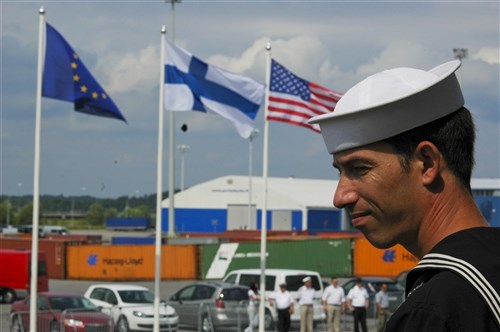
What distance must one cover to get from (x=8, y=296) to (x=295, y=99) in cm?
2199

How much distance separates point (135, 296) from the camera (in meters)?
30.5

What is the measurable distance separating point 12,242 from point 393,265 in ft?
68.8

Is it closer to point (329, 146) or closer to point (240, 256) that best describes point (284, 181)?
point (240, 256)

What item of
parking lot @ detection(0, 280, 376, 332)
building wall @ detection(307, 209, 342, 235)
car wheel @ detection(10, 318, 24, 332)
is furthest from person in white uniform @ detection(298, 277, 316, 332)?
building wall @ detection(307, 209, 342, 235)

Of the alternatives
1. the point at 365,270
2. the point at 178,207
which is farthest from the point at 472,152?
the point at 178,207

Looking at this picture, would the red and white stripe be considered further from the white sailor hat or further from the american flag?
the white sailor hat

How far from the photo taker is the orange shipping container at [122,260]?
55062 mm

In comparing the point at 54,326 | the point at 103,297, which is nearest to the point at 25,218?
the point at 103,297

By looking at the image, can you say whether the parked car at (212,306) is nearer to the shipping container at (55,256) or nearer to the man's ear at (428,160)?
the man's ear at (428,160)

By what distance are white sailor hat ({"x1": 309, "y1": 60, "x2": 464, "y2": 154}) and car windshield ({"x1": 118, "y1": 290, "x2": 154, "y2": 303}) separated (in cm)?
2836

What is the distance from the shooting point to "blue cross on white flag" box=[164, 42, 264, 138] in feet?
70.1

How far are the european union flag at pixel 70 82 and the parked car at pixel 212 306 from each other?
9.39 metres

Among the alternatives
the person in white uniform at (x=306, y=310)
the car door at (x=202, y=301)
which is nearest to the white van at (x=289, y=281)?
the car door at (x=202, y=301)

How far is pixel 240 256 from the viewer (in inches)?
2079
